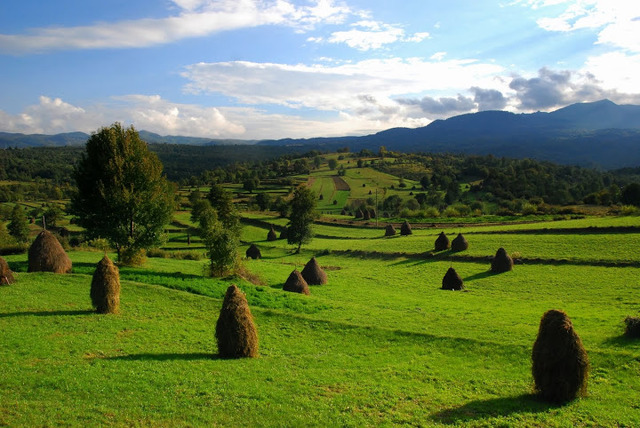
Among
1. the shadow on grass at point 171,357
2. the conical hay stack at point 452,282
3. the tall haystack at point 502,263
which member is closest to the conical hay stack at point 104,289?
the shadow on grass at point 171,357

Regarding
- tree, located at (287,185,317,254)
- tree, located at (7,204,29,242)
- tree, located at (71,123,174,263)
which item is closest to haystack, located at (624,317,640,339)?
tree, located at (71,123,174,263)

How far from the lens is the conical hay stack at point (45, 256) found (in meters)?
26.4

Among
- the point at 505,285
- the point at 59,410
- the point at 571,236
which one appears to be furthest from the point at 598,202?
the point at 59,410

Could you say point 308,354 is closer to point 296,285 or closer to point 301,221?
point 296,285

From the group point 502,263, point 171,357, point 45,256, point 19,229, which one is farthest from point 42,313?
point 19,229

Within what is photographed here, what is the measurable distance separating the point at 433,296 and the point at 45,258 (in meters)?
28.3

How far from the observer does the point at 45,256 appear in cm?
2650

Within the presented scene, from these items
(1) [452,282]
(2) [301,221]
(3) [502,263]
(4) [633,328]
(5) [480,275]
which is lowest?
(5) [480,275]

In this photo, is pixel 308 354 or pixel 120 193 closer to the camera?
pixel 308 354

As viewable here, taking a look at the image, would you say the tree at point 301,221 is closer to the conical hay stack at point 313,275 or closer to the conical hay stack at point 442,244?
the conical hay stack at point 442,244

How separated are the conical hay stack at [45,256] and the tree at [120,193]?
4.90 m

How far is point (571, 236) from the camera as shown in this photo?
4600cm

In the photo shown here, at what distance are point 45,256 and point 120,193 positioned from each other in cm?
678

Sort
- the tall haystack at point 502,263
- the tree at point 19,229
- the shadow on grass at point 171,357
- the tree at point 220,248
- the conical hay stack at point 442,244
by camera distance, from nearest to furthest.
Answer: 1. the shadow on grass at point 171,357
2. the tree at point 220,248
3. the tall haystack at point 502,263
4. the conical hay stack at point 442,244
5. the tree at point 19,229
